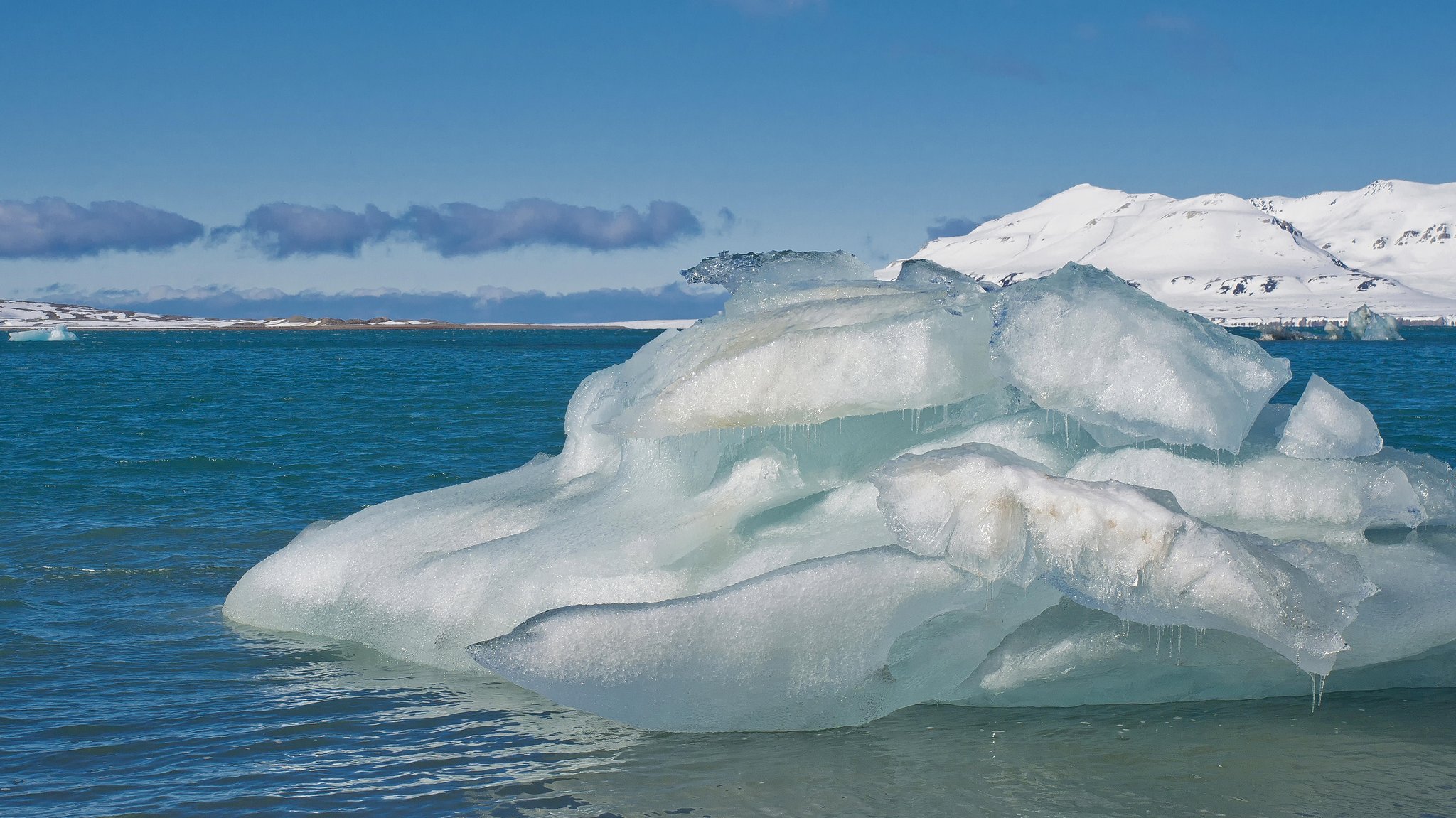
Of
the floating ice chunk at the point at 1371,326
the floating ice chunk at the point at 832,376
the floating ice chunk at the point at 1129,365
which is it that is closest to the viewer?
the floating ice chunk at the point at 1129,365

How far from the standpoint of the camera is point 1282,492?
770 centimetres

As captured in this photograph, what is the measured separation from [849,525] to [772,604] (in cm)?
127

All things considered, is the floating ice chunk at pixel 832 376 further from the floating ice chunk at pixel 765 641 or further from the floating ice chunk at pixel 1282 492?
the floating ice chunk at pixel 765 641

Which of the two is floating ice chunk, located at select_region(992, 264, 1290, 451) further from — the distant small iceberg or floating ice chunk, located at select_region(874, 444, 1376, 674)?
the distant small iceberg

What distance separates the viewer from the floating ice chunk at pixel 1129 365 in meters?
7.37

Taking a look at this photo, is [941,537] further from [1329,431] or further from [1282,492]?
[1329,431]

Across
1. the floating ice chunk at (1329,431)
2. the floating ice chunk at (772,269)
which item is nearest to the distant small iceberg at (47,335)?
the floating ice chunk at (772,269)

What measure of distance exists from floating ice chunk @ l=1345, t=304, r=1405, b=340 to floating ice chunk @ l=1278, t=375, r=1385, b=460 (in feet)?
339

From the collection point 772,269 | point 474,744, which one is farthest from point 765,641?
point 772,269

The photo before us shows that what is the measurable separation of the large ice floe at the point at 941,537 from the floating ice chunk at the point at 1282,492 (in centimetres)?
2

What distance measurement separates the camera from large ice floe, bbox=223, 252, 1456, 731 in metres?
6.45

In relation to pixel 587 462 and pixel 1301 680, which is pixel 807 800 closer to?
pixel 1301 680

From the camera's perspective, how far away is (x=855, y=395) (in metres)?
7.94

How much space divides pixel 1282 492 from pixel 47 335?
534 feet
